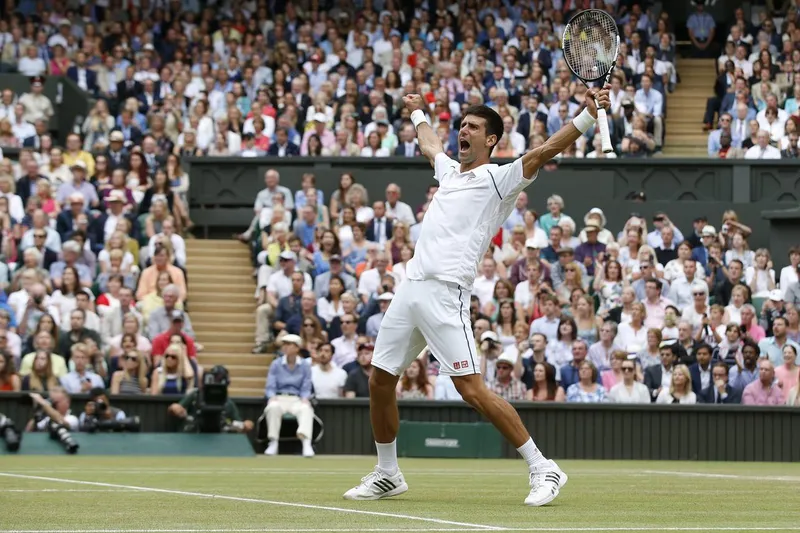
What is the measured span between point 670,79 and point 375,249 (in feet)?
29.5

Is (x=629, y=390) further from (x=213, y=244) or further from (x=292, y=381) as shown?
(x=213, y=244)

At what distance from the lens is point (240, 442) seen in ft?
53.9

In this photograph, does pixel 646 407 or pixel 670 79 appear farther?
pixel 670 79

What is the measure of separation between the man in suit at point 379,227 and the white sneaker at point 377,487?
499 inches

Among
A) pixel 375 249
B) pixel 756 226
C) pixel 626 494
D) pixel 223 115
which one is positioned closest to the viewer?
pixel 626 494

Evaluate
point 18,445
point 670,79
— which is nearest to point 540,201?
point 670,79

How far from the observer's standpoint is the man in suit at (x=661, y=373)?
17.8 metres

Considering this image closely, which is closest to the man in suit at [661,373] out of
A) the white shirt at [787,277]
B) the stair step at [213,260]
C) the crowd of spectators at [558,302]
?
the crowd of spectators at [558,302]

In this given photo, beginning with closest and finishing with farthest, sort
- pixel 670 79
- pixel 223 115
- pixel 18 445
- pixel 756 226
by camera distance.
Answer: pixel 18 445, pixel 756 226, pixel 223 115, pixel 670 79

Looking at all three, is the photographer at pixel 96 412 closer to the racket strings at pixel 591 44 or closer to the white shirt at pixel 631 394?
the white shirt at pixel 631 394

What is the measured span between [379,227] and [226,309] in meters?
2.41

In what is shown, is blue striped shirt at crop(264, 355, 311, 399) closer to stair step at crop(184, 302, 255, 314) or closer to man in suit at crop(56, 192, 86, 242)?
stair step at crop(184, 302, 255, 314)

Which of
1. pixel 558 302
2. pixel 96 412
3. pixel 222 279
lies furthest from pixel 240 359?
pixel 558 302

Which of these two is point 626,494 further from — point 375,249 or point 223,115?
point 223,115
